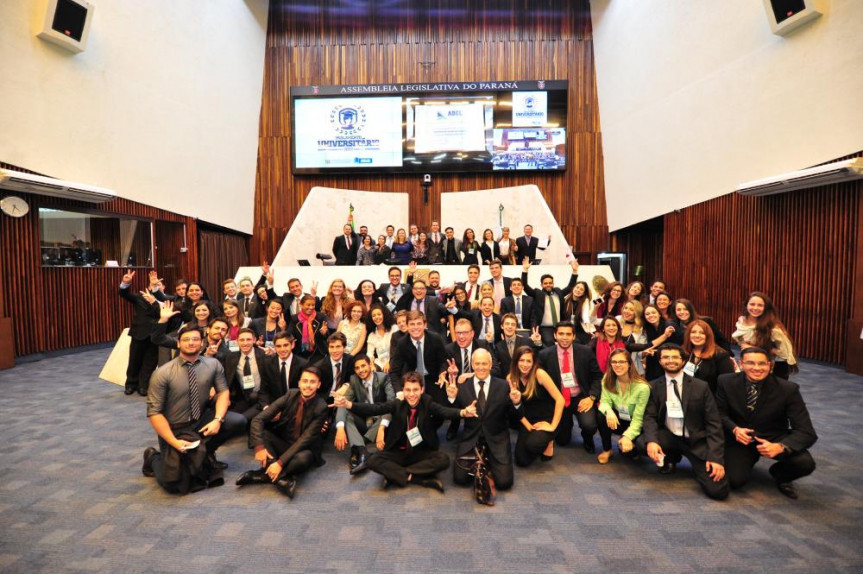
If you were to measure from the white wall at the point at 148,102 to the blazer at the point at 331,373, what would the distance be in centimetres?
607

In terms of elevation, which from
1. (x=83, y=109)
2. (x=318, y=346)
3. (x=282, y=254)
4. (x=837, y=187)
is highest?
(x=83, y=109)

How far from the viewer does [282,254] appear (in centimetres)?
1041

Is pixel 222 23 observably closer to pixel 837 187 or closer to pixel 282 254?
pixel 282 254

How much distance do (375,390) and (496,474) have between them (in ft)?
3.97

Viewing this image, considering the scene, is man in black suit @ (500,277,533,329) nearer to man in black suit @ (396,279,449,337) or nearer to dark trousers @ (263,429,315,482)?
man in black suit @ (396,279,449,337)

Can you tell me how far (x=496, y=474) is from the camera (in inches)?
116

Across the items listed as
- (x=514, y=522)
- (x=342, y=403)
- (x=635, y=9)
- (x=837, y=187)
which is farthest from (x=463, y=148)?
(x=514, y=522)

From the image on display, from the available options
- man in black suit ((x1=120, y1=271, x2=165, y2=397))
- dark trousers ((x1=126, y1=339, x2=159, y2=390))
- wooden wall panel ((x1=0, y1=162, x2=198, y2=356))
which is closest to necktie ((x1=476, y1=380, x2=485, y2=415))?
man in black suit ((x1=120, y1=271, x2=165, y2=397))

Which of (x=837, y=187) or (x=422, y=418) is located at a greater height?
(x=837, y=187)

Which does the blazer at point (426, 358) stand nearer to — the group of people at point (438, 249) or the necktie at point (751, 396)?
the necktie at point (751, 396)

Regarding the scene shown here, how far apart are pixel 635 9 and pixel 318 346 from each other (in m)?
10.2

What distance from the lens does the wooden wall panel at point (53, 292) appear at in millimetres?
6383

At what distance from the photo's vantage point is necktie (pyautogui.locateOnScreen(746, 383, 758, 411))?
293 centimetres

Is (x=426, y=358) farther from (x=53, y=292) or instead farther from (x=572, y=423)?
(x=53, y=292)
